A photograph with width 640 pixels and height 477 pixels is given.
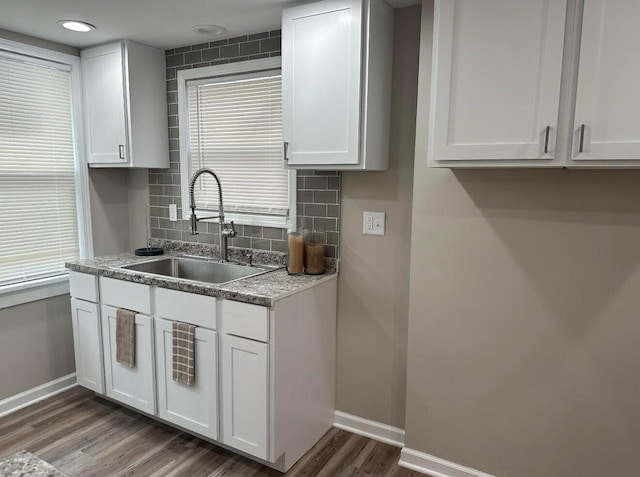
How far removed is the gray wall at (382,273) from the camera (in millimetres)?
2318

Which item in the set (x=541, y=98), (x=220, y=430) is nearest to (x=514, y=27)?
(x=541, y=98)

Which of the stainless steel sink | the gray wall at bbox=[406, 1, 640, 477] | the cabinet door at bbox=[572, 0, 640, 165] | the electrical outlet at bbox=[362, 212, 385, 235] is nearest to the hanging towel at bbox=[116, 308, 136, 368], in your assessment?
the stainless steel sink

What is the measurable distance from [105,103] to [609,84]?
9.33 feet

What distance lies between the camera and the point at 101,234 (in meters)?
3.30

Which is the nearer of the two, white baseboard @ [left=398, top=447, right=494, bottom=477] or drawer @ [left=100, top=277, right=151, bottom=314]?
white baseboard @ [left=398, top=447, right=494, bottom=477]

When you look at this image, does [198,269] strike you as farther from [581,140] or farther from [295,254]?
[581,140]

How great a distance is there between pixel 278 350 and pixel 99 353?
1352 mm

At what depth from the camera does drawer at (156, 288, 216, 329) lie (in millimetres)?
2242

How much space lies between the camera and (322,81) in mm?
2189

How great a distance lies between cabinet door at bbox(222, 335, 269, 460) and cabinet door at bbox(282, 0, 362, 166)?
972mm

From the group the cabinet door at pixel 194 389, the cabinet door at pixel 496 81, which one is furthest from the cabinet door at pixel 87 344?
the cabinet door at pixel 496 81

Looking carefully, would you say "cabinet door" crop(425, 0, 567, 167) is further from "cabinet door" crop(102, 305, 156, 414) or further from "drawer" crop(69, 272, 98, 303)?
"drawer" crop(69, 272, 98, 303)

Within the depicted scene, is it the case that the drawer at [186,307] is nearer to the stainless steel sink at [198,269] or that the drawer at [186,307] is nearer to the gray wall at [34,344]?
the stainless steel sink at [198,269]

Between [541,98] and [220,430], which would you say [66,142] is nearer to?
[220,430]
